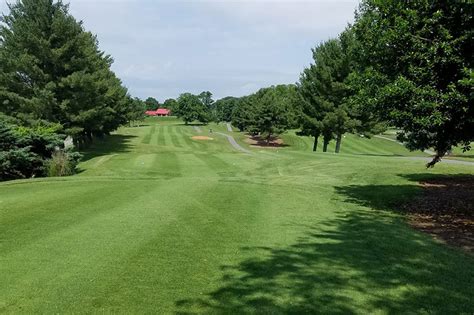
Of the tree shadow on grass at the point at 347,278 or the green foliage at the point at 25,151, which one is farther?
the green foliage at the point at 25,151

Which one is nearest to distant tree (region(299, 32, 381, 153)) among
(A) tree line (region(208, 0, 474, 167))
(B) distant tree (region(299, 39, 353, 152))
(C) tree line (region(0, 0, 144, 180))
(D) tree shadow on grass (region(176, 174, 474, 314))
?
(B) distant tree (region(299, 39, 353, 152))

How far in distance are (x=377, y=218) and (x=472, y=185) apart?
8.13 meters

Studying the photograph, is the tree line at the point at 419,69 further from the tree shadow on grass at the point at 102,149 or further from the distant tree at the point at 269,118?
the distant tree at the point at 269,118

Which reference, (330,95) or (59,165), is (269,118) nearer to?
(330,95)

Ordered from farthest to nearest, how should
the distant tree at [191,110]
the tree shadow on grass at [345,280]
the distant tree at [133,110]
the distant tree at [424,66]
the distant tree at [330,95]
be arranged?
the distant tree at [191,110], the distant tree at [133,110], the distant tree at [330,95], the distant tree at [424,66], the tree shadow on grass at [345,280]

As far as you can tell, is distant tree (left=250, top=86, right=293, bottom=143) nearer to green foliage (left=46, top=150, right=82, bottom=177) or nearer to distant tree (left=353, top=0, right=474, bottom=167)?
green foliage (left=46, top=150, right=82, bottom=177)

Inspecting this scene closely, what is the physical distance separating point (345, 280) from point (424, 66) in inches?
309

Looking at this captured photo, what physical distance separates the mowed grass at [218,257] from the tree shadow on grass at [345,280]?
0.02 metres

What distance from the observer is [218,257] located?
282 inches

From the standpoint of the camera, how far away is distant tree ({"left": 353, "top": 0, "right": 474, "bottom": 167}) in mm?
10844

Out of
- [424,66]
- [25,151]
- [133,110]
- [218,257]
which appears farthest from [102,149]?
[218,257]

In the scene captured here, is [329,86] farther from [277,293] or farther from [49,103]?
[277,293]

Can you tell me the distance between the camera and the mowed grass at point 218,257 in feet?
17.5

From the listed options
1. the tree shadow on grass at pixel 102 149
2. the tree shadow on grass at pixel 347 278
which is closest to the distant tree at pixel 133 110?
the tree shadow on grass at pixel 102 149
